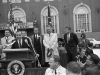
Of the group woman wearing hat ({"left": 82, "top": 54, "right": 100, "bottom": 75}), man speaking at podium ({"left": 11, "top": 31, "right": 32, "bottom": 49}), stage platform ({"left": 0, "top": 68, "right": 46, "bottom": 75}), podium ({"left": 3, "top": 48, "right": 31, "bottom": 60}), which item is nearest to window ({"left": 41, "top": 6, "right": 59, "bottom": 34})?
man speaking at podium ({"left": 11, "top": 31, "right": 32, "bottom": 49})

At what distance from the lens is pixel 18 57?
7.02 meters

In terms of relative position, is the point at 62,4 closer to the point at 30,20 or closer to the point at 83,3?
the point at 83,3

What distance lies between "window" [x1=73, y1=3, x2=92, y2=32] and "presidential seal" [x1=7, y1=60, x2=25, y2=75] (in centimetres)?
Result: 1706

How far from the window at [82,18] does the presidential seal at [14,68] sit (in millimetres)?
17061

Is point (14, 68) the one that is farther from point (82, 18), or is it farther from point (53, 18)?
point (82, 18)

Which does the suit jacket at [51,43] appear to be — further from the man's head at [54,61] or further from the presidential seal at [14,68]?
the man's head at [54,61]

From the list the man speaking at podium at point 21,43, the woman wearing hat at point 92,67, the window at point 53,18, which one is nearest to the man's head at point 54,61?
the woman wearing hat at point 92,67

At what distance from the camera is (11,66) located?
676 centimetres

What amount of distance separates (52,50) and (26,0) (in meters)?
16.4

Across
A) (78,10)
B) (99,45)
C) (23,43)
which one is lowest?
(99,45)

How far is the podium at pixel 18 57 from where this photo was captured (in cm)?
690

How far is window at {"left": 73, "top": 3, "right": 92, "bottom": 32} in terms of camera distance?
2327 centimetres

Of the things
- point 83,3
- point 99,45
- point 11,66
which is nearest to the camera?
point 11,66

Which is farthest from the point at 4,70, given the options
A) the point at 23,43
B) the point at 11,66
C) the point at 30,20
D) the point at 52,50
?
the point at 30,20
